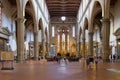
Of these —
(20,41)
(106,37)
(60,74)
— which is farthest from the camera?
(106,37)

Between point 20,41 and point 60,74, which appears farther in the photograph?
point 20,41

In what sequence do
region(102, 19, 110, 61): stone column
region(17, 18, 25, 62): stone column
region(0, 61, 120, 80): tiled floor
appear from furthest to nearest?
region(102, 19, 110, 61): stone column < region(17, 18, 25, 62): stone column < region(0, 61, 120, 80): tiled floor

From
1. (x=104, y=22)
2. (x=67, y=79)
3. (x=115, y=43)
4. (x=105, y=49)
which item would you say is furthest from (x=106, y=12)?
(x=67, y=79)

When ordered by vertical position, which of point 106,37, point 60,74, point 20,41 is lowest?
point 60,74

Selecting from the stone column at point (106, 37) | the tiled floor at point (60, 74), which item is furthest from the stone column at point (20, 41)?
the tiled floor at point (60, 74)

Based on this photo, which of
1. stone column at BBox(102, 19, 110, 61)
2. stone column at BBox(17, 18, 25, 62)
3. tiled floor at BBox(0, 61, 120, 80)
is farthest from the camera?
stone column at BBox(102, 19, 110, 61)

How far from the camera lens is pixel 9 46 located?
151ft

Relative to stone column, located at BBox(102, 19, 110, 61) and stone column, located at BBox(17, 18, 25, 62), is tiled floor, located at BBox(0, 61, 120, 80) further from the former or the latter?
stone column, located at BBox(102, 19, 110, 61)

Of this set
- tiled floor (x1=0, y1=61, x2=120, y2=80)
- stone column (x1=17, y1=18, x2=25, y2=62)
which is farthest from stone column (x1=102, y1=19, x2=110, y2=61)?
tiled floor (x1=0, y1=61, x2=120, y2=80)

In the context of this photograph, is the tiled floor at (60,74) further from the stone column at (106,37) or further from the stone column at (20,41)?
the stone column at (106,37)

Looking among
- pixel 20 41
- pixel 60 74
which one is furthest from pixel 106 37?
pixel 60 74

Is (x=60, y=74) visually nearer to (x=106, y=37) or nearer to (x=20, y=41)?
(x=20, y=41)

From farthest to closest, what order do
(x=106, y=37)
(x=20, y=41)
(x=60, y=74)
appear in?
(x=106, y=37), (x=20, y=41), (x=60, y=74)

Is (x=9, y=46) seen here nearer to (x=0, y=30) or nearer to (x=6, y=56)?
(x=0, y=30)
